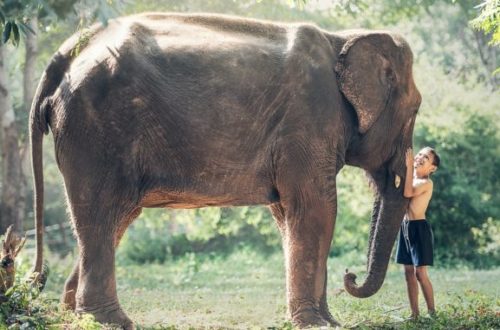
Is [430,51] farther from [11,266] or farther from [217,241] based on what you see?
[11,266]

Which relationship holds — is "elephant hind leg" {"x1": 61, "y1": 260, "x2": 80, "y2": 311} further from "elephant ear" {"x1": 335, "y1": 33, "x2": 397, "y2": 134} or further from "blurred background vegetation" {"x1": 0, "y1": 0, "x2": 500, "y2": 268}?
"blurred background vegetation" {"x1": 0, "y1": 0, "x2": 500, "y2": 268}

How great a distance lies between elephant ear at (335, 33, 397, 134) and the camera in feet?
27.9

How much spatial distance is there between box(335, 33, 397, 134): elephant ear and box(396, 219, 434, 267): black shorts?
1187 millimetres

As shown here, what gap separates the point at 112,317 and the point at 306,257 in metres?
1.74

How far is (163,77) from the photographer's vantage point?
7859 mm

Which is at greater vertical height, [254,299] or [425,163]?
[425,163]

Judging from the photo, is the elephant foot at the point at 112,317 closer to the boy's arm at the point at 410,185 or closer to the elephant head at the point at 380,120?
the elephant head at the point at 380,120

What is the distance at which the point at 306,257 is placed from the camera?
814 centimetres

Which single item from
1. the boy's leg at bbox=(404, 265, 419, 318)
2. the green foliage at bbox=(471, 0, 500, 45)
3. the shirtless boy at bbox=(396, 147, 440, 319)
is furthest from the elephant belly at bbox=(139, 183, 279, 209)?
the green foliage at bbox=(471, 0, 500, 45)

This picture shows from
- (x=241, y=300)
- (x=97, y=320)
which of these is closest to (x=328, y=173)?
(x=97, y=320)

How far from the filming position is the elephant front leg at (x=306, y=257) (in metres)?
8.14

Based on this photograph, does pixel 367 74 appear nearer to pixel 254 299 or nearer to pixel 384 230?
pixel 384 230

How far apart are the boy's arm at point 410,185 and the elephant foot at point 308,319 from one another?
1642 mm

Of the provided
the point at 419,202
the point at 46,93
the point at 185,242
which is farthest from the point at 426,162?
the point at 185,242
